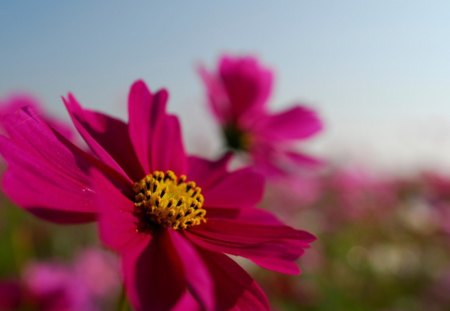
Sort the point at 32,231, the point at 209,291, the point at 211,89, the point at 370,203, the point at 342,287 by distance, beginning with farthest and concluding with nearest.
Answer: the point at 370,203 < the point at 32,231 < the point at 342,287 < the point at 211,89 < the point at 209,291

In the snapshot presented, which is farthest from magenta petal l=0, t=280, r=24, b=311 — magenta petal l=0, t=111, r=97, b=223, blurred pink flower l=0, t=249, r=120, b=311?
magenta petal l=0, t=111, r=97, b=223

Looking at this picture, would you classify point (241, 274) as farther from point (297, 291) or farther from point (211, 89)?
point (297, 291)

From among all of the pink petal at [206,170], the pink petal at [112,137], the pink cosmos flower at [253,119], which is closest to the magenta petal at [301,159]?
the pink cosmos flower at [253,119]

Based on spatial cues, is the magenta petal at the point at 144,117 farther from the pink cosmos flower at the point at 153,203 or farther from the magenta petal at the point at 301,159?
the magenta petal at the point at 301,159

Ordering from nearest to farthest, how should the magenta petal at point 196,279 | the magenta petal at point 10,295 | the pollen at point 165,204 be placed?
1. the magenta petal at point 196,279
2. the pollen at point 165,204
3. the magenta petal at point 10,295

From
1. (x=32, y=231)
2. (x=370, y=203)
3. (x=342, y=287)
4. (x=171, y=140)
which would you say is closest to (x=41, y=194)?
(x=171, y=140)

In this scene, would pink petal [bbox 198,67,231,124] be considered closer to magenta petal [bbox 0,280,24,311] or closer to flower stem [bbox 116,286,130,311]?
magenta petal [bbox 0,280,24,311]
